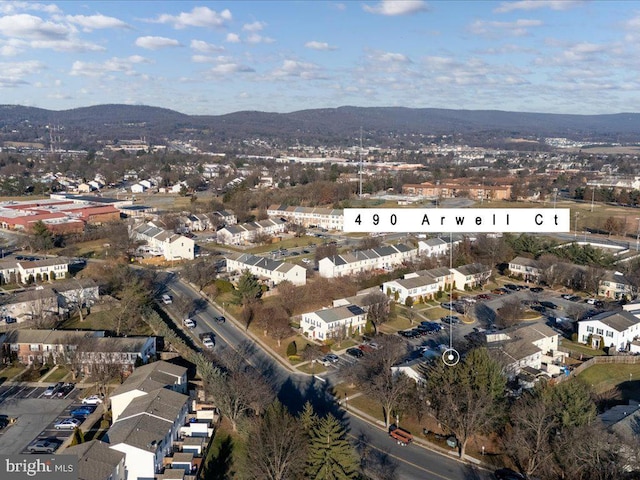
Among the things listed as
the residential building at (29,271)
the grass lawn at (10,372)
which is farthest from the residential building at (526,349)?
the residential building at (29,271)

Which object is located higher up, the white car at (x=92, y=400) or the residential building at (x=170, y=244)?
the residential building at (x=170, y=244)

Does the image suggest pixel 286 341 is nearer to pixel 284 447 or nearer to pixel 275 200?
pixel 284 447

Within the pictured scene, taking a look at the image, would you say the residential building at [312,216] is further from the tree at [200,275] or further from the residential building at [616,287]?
the residential building at [616,287]

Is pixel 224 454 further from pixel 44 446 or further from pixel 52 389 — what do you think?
pixel 52 389

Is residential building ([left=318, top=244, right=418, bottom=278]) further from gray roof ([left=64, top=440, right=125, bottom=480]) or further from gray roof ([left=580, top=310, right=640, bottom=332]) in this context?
gray roof ([left=64, top=440, right=125, bottom=480])

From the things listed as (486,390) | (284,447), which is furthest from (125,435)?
(486,390)

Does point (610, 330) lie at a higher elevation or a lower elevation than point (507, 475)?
higher

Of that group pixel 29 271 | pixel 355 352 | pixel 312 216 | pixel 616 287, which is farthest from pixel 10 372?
pixel 312 216
